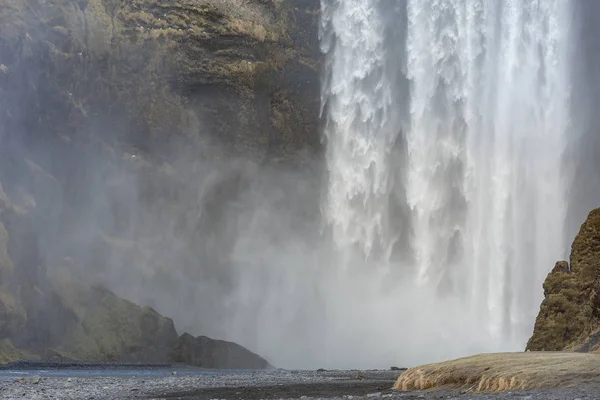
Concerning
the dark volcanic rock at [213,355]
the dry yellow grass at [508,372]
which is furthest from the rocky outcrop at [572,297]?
the dark volcanic rock at [213,355]

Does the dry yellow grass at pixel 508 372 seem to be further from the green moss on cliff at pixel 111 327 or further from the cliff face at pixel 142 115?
the cliff face at pixel 142 115

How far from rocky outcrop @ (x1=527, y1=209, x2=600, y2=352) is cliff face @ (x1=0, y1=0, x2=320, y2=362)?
1923 inches

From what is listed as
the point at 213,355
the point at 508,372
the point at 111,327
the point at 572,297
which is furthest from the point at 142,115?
the point at 508,372

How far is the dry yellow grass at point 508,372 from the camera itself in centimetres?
2167

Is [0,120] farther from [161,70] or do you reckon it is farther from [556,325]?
[556,325]

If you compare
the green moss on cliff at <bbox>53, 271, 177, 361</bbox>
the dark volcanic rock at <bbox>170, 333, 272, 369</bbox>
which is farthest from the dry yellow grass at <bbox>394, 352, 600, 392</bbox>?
the green moss on cliff at <bbox>53, 271, 177, 361</bbox>

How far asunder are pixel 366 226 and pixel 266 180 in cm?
1432

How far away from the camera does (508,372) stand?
2298cm

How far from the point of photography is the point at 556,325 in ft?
144

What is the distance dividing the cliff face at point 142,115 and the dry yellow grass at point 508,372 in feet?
200

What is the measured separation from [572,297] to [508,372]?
22.9m

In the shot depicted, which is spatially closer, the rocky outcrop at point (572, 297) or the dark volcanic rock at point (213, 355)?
the rocky outcrop at point (572, 297)

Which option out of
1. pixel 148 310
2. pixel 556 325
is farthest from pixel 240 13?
pixel 556 325

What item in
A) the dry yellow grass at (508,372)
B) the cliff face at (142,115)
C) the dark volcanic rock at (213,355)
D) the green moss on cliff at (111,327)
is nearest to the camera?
the dry yellow grass at (508,372)
